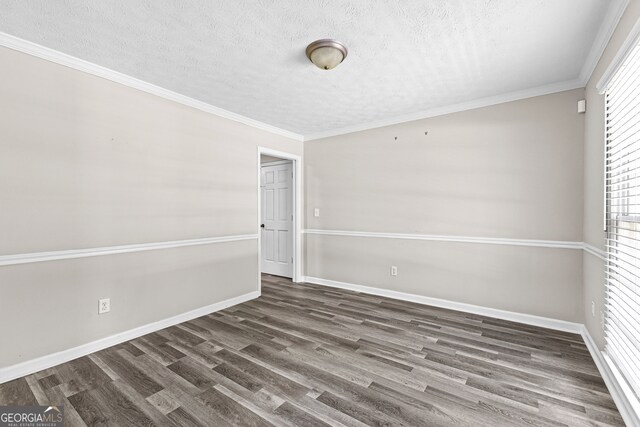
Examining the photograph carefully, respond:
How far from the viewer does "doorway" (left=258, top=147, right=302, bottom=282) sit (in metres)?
4.85

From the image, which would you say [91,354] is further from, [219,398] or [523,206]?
[523,206]

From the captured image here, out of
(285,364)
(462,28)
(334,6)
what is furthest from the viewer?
(285,364)

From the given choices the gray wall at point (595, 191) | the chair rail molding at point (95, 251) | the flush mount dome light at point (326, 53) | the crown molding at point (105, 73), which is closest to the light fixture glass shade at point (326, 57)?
the flush mount dome light at point (326, 53)

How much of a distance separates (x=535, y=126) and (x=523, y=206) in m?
0.83

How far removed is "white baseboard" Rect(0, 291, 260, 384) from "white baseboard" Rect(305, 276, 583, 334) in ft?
6.25

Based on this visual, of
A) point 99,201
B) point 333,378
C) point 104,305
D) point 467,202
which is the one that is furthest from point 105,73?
point 467,202

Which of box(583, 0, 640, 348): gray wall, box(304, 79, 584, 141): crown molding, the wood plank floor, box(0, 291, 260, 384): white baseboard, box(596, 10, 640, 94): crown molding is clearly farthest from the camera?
box(304, 79, 584, 141): crown molding

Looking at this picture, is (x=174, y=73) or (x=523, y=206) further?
(x=523, y=206)

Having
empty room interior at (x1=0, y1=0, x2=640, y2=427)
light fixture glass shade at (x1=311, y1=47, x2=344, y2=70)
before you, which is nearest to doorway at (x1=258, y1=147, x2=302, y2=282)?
empty room interior at (x1=0, y1=0, x2=640, y2=427)

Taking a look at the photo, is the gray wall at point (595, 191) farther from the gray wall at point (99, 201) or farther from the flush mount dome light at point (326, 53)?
the gray wall at point (99, 201)

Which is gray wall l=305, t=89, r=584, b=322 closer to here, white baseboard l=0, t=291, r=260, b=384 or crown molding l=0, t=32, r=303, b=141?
crown molding l=0, t=32, r=303, b=141

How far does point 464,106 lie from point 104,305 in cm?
420

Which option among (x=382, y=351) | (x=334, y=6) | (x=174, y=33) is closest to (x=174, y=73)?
(x=174, y=33)

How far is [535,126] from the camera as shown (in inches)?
119
